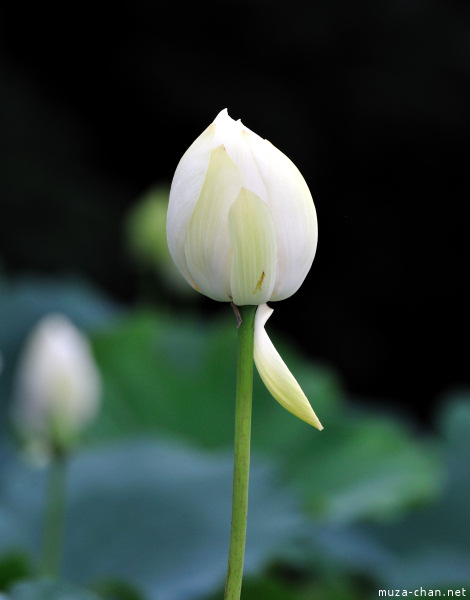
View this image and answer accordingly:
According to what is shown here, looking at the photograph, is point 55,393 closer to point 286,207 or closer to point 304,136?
point 286,207

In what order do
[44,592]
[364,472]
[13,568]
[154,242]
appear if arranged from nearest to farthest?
[44,592] → [13,568] → [364,472] → [154,242]

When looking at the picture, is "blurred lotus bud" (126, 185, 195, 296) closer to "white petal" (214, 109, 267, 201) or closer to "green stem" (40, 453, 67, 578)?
"green stem" (40, 453, 67, 578)

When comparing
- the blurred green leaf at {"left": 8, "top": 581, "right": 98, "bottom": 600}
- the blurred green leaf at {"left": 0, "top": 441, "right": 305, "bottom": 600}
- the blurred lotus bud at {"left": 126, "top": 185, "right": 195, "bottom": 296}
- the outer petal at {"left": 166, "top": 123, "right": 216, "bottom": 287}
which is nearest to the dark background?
the blurred lotus bud at {"left": 126, "top": 185, "right": 195, "bottom": 296}

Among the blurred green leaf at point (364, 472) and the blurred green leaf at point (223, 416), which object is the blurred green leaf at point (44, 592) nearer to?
the blurred green leaf at point (364, 472)

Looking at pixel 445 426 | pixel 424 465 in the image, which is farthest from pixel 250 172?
pixel 445 426

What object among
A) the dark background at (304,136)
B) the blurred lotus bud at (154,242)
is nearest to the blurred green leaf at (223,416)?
the blurred lotus bud at (154,242)

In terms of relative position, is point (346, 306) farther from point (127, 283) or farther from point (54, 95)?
point (54, 95)

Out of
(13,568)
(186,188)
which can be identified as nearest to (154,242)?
(13,568)
